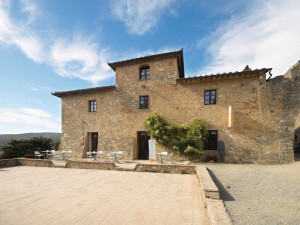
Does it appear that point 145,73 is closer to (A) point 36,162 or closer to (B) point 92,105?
(B) point 92,105

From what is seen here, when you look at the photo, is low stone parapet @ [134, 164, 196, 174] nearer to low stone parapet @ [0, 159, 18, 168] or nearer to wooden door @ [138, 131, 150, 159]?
wooden door @ [138, 131, 150, 159]

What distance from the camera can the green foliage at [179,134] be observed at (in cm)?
1215

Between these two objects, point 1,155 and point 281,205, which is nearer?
point 281,205

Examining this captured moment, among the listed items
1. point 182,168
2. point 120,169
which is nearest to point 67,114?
point 120,169

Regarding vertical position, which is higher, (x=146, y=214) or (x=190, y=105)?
(x=190, y=105)

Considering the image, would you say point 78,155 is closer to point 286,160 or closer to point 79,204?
point 79,204

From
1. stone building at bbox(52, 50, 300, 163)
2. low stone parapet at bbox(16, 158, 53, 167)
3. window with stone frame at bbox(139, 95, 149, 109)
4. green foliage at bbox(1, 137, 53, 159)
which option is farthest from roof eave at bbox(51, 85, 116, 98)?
low stone parapet at bbox(16, 158, 53, 167)

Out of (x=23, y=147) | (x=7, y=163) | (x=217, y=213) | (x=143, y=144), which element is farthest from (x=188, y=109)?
(x=23, y=147)

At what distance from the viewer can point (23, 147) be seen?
53.3ft

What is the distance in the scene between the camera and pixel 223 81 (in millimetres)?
12469

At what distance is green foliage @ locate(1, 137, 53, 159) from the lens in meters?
15.5

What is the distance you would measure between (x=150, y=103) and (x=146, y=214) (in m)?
10.4

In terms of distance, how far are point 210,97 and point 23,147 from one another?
16319 mm

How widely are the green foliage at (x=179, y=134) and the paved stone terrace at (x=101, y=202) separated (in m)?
5.29
